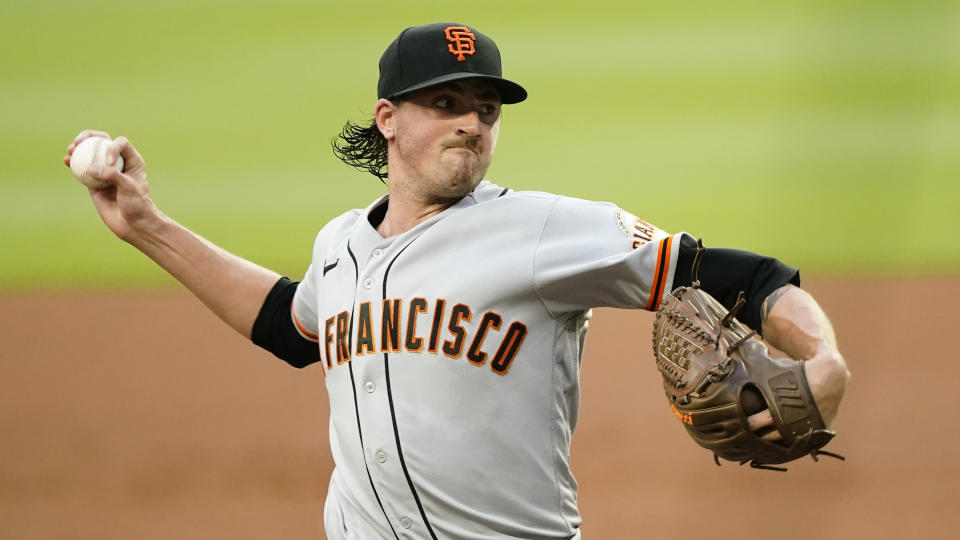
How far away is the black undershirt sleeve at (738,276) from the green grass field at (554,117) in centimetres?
200

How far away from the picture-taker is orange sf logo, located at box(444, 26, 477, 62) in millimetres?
1893

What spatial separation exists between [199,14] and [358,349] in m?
2.49

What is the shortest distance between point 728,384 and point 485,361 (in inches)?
17.7

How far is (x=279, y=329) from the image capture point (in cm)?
224

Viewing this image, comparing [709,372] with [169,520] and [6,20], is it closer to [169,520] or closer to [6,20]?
[169,520]

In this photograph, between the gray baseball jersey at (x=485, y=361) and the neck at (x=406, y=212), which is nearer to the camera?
the gray baseball jersey at (x=485, y=361)

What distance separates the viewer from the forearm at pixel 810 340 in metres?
1.47

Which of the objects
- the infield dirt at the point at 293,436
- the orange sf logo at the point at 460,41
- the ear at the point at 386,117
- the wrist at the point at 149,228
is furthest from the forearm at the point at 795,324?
the infield dirt at the point at 293,436

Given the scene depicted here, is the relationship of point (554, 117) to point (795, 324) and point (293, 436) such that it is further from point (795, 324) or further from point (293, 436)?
point (795, 324)

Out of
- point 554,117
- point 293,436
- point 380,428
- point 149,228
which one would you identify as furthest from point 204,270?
point 554,117

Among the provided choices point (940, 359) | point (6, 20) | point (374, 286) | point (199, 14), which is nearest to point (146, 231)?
point (374, 286)

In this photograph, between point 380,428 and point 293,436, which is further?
point 293,436

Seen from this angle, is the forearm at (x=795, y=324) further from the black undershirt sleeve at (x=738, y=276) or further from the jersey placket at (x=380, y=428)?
the jersey placket at (x=380, y=428)

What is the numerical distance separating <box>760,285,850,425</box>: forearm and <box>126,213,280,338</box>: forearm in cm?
118
